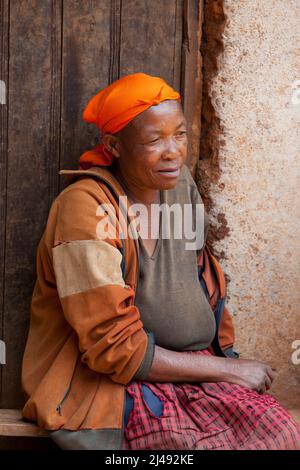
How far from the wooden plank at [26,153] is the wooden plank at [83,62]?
39 millimetres

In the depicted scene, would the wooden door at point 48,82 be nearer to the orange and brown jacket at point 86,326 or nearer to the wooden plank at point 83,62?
the wooden plank at point 83,62

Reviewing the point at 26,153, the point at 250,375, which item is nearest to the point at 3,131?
the point at 26,153

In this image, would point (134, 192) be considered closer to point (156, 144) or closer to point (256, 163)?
point (156, 144)

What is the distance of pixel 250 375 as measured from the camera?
2.90m

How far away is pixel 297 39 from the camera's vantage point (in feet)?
10.8

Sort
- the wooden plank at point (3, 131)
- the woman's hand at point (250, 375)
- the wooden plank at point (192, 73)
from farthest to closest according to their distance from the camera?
1. the wooden plank at point (192, 73)
2. the wooden plank at point (3, 131)
3. the woman's hand at point (250, 375)

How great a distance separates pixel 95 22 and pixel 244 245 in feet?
3.60

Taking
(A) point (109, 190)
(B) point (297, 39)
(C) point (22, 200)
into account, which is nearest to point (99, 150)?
(A) point (109, 190)

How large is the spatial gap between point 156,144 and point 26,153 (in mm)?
649

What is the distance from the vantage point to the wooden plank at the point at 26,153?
126 inches

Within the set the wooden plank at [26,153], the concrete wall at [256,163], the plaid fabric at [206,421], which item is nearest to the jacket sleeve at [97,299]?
the plaid fabric at [206,421]

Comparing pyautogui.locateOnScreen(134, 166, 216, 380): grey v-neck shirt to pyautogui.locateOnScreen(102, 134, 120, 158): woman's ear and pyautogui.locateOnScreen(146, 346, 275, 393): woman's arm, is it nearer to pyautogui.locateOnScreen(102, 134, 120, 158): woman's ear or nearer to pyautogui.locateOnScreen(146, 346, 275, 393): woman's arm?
pyautogui.locateOnScreen(146, 346, 275, 393): woman's arm

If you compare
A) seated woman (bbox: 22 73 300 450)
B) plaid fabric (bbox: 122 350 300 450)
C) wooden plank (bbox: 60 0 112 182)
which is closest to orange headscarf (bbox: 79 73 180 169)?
seated woman (bbox: 22 73 300 450)
